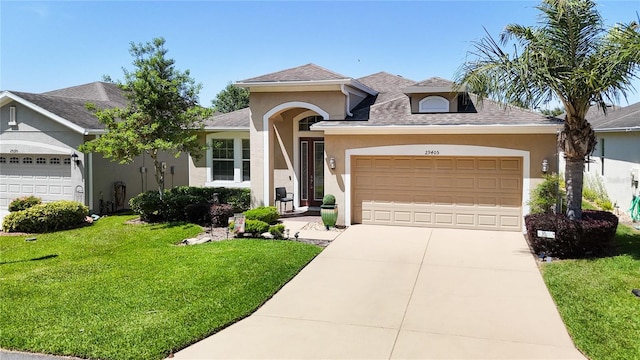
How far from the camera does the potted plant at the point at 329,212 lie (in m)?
14.1

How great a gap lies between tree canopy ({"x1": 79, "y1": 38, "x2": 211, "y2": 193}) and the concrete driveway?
7236 mm

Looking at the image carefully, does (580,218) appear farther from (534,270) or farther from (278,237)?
(278,237)

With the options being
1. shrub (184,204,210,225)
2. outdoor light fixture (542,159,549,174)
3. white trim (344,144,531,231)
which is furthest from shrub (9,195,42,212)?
outdoor light fixture (542,159,549,174)

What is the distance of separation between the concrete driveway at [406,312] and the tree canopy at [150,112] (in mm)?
7236

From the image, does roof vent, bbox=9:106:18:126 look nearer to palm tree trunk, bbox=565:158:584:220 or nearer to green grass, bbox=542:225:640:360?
green grass, bbox=542:225:640:360

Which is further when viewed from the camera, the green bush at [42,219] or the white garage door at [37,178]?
the white garage door at [37,178]

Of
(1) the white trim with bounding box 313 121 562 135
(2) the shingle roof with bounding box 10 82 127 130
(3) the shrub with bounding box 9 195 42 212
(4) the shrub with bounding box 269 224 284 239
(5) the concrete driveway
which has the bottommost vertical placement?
(5) the concrete driveway

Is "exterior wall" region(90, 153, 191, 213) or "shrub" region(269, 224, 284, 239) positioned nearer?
"shrub" region(269, 224, 284, 239)

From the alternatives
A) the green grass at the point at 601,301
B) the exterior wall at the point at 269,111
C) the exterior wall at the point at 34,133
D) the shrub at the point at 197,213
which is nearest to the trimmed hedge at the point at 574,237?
the green grass at the point at 601,301

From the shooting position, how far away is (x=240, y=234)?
42.1ft

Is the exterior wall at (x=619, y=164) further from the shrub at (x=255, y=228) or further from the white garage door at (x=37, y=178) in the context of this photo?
the white garage door at (x=37, y=178)

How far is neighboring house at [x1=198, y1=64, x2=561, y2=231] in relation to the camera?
524 inches

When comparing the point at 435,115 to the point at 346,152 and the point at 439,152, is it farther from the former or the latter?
the point at 346,152

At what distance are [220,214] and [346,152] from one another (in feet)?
14.8
